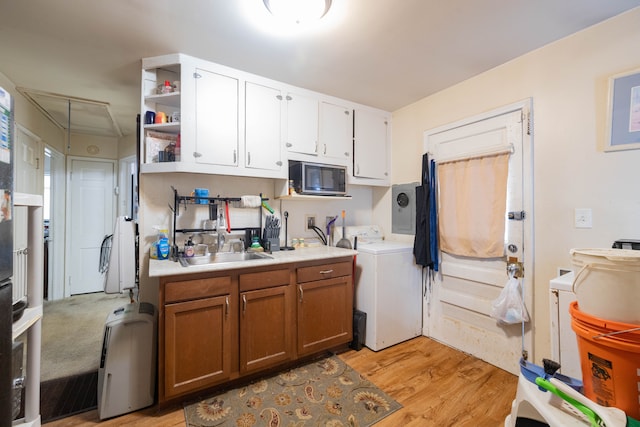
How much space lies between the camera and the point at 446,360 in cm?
230

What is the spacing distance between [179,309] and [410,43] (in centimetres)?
235

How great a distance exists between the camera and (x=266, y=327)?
1987mm

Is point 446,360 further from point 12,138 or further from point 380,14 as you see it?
point 12,138

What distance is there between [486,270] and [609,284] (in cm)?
152

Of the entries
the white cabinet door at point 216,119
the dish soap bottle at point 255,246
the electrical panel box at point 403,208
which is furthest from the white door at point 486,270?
the white cabinet door at point 216,119

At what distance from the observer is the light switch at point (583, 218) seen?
1.71 meters

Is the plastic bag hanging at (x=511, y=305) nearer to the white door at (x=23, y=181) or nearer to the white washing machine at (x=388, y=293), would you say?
the white washing machine at (x=388, y=293)

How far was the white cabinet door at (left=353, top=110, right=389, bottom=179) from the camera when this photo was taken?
114 inches

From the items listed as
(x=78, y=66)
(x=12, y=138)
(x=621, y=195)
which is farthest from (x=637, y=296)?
(x=78, y=66)

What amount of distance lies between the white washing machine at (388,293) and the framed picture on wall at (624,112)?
160 centimetres

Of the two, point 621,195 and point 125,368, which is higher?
point 621,195

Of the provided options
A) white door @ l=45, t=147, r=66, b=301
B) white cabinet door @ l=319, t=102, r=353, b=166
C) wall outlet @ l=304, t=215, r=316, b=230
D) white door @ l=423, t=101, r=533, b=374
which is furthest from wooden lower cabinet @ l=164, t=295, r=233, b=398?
white door @ l=45, t=147, r=66, b=301

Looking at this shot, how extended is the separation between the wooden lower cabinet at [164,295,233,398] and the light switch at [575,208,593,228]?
2393mm

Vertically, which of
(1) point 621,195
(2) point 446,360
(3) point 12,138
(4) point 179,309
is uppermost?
(3) point 12,138
